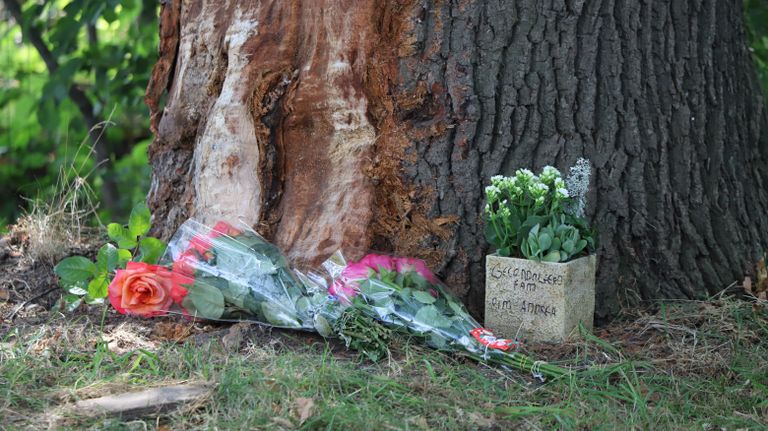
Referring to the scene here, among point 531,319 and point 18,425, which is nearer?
point 18,425

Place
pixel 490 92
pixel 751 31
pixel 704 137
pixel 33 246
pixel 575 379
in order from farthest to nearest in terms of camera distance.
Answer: pixel 751 31 → pixel 33 246 → pixel 704 137 → pixel 490 92 → pixel 575 379

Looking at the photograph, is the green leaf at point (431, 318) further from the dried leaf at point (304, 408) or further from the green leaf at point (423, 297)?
the dried leaf at point (304, 408)

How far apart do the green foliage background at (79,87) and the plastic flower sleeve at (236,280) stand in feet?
3.51

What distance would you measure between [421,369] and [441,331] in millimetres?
207

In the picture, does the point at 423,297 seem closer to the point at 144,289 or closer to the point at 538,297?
the point at 538,297

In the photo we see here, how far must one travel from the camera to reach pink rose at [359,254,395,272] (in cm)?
297

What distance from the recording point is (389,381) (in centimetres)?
239

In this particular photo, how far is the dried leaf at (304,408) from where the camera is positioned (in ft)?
7.00

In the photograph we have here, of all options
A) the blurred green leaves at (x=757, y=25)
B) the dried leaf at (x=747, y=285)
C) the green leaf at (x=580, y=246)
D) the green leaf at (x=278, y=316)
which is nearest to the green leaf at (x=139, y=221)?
the green leaf at (x=278, y=316)

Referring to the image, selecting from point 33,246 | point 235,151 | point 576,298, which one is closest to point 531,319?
point 576,298

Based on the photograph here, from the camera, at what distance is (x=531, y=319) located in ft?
9.21

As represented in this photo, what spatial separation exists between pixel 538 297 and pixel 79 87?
4.96 meters

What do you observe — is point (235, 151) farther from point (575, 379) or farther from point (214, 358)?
point (575, 379)

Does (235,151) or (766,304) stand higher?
(235,151)
